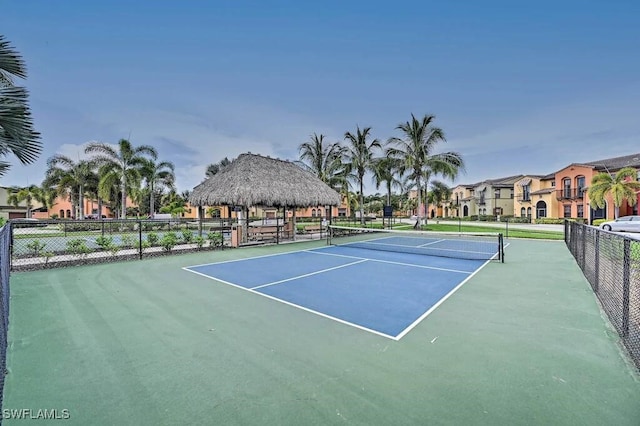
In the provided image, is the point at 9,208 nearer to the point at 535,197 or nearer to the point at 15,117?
the point at 15,117

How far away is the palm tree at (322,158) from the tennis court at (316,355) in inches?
767

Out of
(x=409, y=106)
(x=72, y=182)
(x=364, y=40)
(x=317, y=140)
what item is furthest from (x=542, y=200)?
(x=72, y=182)

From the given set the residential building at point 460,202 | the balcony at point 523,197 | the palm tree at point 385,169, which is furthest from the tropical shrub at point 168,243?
the residential building at point 460,202

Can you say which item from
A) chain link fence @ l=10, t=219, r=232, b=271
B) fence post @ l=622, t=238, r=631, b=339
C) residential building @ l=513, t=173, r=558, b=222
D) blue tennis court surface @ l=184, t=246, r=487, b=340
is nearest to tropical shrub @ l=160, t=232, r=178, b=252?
chain link fence @ l=10, t=219, r=232, b=271

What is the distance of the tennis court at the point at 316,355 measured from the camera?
2527 millimetres

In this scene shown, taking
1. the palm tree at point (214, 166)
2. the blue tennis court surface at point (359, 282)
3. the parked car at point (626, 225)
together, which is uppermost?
the palm tree at point (214, 166)

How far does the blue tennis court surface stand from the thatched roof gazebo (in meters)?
4.88

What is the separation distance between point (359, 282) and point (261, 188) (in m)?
9.86

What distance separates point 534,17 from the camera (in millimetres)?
12891

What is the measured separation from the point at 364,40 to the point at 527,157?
4011cm

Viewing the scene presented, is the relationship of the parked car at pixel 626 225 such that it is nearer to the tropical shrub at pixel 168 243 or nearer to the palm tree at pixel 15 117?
the tropical shrub at pixel 168 243

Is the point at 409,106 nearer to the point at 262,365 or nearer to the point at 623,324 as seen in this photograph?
the point at 623,324

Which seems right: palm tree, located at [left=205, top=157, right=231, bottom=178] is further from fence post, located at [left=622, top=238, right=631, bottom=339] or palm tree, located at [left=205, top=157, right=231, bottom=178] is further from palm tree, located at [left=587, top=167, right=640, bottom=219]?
palm tree, located at [left=587, top=167, right=640, bottom=219]

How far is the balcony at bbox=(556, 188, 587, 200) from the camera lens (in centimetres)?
3419
